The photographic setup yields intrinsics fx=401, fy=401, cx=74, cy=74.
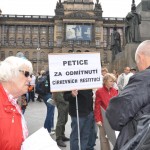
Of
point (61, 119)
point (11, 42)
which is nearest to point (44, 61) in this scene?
point (11, 42)

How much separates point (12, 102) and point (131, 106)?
0.80 meters

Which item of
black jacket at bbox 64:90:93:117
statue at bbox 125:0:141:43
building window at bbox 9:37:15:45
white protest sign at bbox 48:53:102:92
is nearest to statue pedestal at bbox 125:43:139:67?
statue at bbox 125:0:141:43

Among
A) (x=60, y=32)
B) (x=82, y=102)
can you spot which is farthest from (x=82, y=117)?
(x=60, y=32)

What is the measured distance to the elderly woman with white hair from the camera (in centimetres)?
258

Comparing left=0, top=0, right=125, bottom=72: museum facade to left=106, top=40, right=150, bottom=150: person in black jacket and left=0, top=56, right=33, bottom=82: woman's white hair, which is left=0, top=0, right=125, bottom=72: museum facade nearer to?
left=0, top=56, right=33, bottom=82: woman's white hair

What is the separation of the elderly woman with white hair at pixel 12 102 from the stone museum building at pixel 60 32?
82.7 metres

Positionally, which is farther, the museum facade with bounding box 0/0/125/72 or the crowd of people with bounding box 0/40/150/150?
the museum facade with bounding box 0/0/125/72

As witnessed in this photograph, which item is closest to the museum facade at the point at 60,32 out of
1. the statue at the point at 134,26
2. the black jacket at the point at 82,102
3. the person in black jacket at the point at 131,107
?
the statue at the point at 134,26

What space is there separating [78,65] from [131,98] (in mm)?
2634

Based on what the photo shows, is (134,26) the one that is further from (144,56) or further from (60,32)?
(60,32)

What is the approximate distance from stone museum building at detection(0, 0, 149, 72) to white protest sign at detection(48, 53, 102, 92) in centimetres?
8030

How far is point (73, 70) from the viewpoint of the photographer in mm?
5129

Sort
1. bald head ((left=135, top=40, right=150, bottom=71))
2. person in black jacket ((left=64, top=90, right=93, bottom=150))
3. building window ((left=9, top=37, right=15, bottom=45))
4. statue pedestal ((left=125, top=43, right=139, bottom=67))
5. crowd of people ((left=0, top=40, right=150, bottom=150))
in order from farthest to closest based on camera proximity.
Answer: building window ((left=9, top=37, right=15, bottom=45))
statue pedestal ((left=125, top=43, right=139, bottom=67))
person in black jacket ((left=64, top=90, right=93, bottom=150))
bald head ((left=135, top=40, right=150, bottom=71))
crowd of people ((left=0, top=40, right=150, bottom=150))

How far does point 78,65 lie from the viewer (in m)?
5.14
